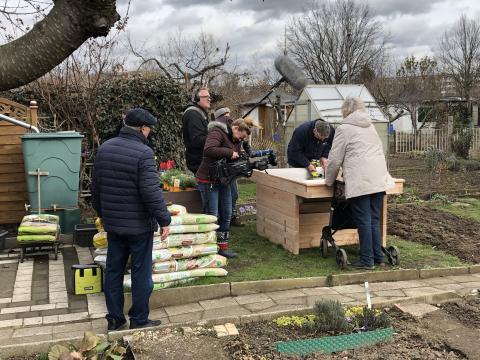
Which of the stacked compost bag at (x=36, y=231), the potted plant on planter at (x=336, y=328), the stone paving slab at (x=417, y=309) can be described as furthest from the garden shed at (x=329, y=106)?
the potted plant on planter at (x=336, y=328)

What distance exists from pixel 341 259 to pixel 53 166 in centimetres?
422

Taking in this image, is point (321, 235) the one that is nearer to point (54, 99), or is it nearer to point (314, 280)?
point (314, 280)

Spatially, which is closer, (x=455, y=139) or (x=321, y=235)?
(x=321, y=235)

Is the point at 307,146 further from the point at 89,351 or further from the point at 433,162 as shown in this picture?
the point at 433,162

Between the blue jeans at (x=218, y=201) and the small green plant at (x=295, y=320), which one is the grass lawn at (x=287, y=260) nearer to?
the blue jeans at (x=218, y=201)

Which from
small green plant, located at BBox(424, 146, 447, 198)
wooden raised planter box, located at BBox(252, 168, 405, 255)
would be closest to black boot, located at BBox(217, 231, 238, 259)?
wooden raised planter box, located at BBox(252, 168, 405, 255)

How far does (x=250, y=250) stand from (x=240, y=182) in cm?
671

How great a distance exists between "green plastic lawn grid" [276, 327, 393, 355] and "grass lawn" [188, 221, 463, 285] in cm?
166

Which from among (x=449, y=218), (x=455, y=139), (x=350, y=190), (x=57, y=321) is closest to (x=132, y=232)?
(x=57, y=321)

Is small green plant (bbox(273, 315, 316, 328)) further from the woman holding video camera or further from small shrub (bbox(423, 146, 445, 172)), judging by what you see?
small shrub (bbox(423, 146, 445, 172))

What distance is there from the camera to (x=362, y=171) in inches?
223

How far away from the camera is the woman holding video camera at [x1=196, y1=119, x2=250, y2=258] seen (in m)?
6.25

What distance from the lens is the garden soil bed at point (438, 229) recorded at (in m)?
6.87

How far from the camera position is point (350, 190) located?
5688 millimetres
